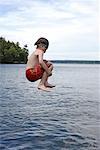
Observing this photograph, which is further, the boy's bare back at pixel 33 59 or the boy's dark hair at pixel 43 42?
the boy's bare back at pixel 33 59

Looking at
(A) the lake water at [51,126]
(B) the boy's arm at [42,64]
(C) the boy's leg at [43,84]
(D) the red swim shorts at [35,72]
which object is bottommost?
(A) the lake water at [51,126]

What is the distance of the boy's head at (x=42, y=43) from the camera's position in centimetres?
374

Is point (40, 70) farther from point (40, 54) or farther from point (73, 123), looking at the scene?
point (73, 123)

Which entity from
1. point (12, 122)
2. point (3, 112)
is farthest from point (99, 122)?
point (3, 112)

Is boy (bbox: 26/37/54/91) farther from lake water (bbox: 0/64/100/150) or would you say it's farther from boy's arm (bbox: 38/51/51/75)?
lake water (bbox: 0/64/100/150)

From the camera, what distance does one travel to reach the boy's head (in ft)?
12.3

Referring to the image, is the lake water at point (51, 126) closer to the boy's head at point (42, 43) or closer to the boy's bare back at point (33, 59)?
the boy's bare back at point (33, 59)

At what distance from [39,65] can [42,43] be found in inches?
10.3

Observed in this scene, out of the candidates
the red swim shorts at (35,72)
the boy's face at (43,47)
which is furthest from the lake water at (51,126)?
the boy's face at (43,47)

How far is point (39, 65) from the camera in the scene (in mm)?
3900

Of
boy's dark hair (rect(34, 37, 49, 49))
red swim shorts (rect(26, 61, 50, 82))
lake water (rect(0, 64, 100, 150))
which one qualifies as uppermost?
boy's dark hair (rect(34, 37, 49, 49))

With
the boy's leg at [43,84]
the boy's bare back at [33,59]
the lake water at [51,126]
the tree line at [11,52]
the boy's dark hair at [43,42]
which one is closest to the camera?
the boy's dark hair at [43,42]

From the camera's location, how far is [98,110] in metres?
35.6

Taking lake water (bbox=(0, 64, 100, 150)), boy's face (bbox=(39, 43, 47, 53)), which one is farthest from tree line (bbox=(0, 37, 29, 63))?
lake water (bbox=(0, 64, 100, 150))
